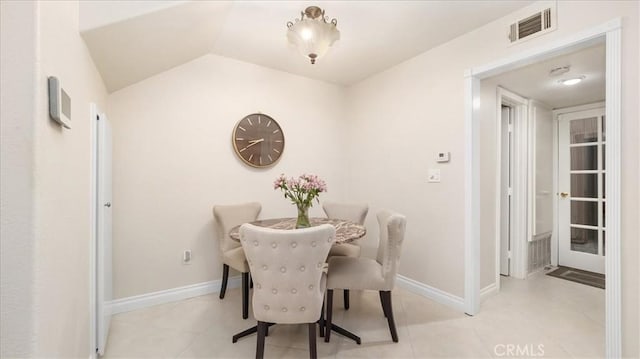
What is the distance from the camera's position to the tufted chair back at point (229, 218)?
2678mm

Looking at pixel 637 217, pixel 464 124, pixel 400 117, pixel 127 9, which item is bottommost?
pixel 637 217

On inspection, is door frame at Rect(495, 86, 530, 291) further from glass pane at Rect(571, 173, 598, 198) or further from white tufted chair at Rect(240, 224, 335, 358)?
white tufted chair at Rect(240, 224, 335, 358)

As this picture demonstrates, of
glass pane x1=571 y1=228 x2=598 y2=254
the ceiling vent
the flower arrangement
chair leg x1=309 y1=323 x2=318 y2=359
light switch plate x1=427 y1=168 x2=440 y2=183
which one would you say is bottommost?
chair leg x1=309 y1=323 x2=318 y2=359

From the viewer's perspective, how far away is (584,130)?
359 cm

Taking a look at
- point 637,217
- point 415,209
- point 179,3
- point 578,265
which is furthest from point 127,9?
point 578,265

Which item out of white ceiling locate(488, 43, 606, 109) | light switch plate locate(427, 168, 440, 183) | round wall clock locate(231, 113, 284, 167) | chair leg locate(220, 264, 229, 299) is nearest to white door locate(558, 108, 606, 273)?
white ceiling locate(488, 43, 606, 109)

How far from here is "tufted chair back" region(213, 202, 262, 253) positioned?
2.68 meters

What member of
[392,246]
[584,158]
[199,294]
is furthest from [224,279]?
[584,158]

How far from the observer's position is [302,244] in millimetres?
1506

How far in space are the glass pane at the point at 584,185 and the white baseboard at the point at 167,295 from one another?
437 centimetres

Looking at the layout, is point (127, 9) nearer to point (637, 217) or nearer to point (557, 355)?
point (637, 217)

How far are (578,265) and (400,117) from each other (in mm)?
3076

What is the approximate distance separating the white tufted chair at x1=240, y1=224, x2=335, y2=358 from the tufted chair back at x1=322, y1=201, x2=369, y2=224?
4.48 ft

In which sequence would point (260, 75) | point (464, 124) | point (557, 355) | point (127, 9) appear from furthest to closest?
point (260, 75)
point (464, 124)
point (557, 355)
point (127, 9)
